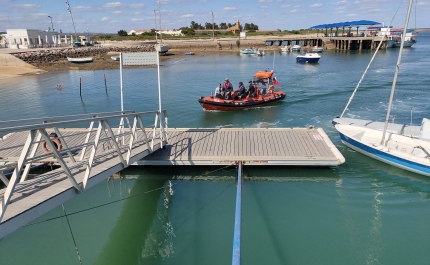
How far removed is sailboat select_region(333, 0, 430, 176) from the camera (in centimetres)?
1134

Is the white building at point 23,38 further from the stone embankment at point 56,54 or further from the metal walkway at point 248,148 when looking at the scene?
the metal walkway at point 248,148

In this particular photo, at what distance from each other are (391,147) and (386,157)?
73 cm

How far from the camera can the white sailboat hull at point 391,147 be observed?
1131 centimetres

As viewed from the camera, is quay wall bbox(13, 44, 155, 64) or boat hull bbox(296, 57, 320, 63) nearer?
boat hull bbox(296, 57, 320, 63)

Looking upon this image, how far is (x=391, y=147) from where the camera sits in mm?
12594

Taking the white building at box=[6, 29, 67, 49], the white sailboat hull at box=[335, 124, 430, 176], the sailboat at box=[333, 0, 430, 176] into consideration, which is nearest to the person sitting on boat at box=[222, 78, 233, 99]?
the sailboat at box=[333, 0, 430, 176]

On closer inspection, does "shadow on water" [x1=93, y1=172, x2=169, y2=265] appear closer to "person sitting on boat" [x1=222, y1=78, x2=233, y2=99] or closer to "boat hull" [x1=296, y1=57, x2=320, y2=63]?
"person sitting on boat" [x1=222, y1=78, x2=233, y2=99]

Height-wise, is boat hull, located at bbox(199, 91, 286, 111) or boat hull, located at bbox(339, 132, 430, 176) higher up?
boat hull, located at bbox(199, 91, 286, 111)

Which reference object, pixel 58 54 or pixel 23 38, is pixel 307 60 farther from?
pixel 23 38

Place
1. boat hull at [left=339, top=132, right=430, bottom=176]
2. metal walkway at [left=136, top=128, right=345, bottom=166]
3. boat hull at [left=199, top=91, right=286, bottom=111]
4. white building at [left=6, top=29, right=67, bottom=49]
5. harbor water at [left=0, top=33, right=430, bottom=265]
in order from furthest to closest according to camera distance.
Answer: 1. white building at [left=6, top=29, right=67, bottom=49]
2. boat hull at [left=199, top=91, right=286, bottom=111]
3. boat hull at [left=339, top=132, right=430, bottom=176]
4. metal walkway at [left=136, top=128, right=345, bottom=166]
5. harbor water at [left=0, top=33, right=430, bottom=265]

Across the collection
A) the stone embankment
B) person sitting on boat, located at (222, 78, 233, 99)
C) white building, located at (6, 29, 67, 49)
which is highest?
white building, located at (6, 29, 67, 49)

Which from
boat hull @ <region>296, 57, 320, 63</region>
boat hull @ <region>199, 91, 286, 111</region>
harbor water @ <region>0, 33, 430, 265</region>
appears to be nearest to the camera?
harbor water @ <region>0, 33, 430, 265</region>

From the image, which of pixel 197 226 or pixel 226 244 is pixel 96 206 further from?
pixel 226 244

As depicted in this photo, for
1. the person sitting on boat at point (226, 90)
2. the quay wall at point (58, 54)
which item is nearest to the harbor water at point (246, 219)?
the person sitting on boat at point (226, 90)
